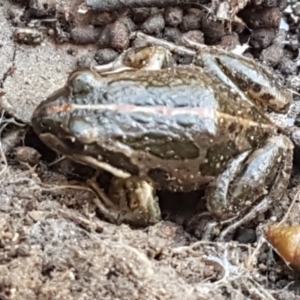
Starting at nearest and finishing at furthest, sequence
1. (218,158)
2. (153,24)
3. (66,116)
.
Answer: (66,116) → (218,158) → (153,24)

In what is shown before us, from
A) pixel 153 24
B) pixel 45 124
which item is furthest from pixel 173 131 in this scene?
pixel 153 24

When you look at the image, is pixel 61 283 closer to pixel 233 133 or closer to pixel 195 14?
pixel 233 133

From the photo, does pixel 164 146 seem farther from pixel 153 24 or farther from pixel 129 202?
pixel 153 24

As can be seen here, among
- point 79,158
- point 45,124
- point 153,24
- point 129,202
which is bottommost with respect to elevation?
point 129,202

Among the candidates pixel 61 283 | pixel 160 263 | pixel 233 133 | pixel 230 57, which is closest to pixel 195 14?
pixel 230 57

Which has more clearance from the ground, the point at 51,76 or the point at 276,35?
the point at 276,35
